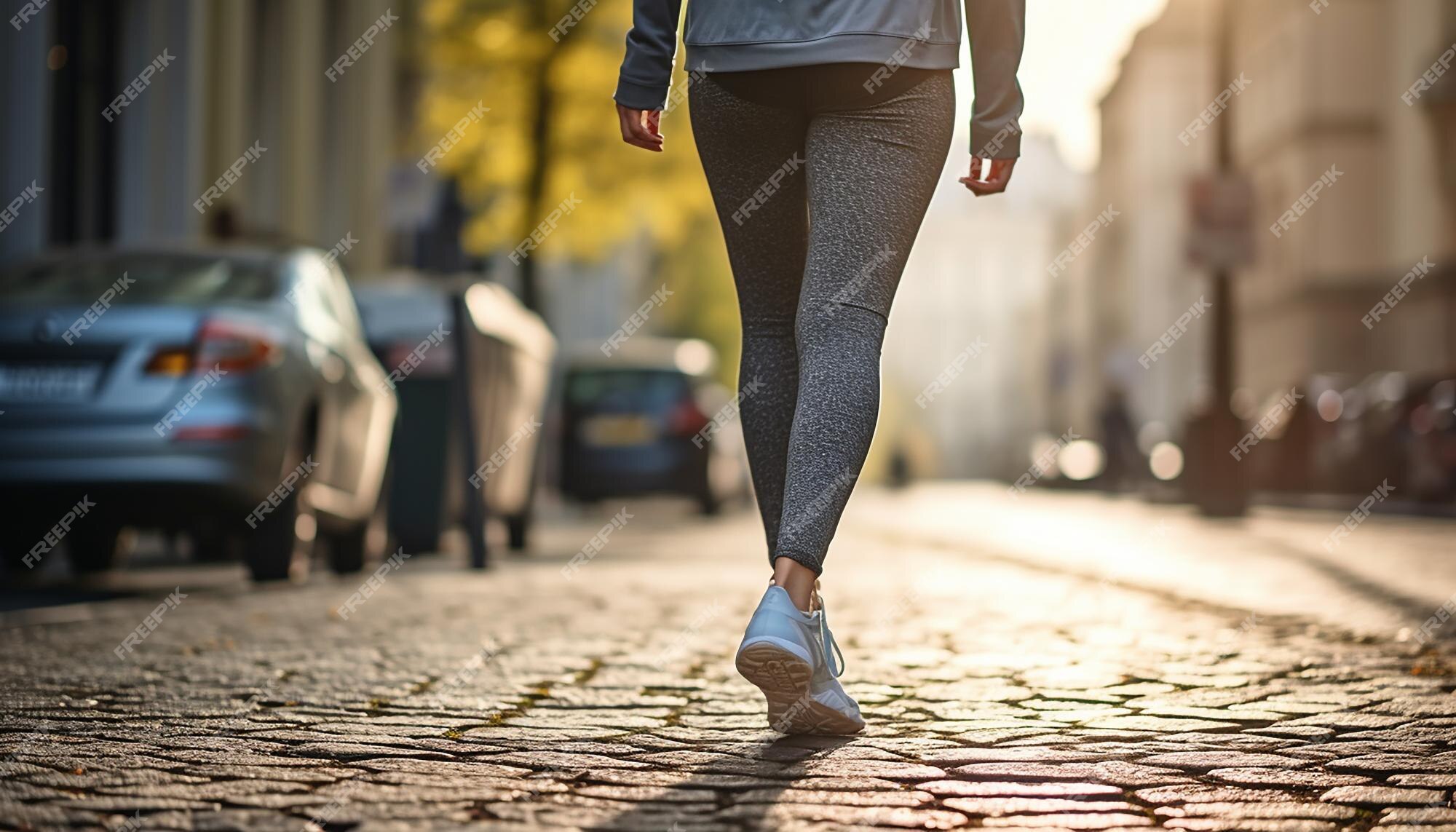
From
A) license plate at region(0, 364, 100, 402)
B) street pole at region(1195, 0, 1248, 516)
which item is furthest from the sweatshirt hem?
street pole at region(1195, 0, 1248, 516)

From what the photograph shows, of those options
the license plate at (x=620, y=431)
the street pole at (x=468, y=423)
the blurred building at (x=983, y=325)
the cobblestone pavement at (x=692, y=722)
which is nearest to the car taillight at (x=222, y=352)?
the cobblestone pavement at (x=692, y=722)

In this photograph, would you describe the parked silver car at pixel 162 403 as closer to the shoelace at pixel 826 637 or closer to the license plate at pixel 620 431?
the shoelace at pixel 826 637

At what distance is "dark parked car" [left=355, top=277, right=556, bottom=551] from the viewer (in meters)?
10.7

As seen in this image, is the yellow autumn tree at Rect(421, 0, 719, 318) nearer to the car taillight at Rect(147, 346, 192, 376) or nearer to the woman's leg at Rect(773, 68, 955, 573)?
the car taillight at Rect(147, 346, 192, 376)

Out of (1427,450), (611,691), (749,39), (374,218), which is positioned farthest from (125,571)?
(374,218)

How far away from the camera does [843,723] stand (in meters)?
3.68

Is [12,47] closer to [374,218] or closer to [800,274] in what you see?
[374,218]

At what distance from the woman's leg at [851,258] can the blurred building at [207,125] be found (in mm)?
8374

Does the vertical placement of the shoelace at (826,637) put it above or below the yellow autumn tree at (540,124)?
below

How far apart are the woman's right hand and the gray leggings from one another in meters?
0.10

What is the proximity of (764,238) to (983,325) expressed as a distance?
136 metres

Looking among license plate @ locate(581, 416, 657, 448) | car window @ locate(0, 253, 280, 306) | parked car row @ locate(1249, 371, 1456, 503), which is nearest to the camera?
car window @ locate(0, 253, 280, 306)

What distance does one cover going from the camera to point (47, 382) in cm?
739

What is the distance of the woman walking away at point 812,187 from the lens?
11.9 ft
